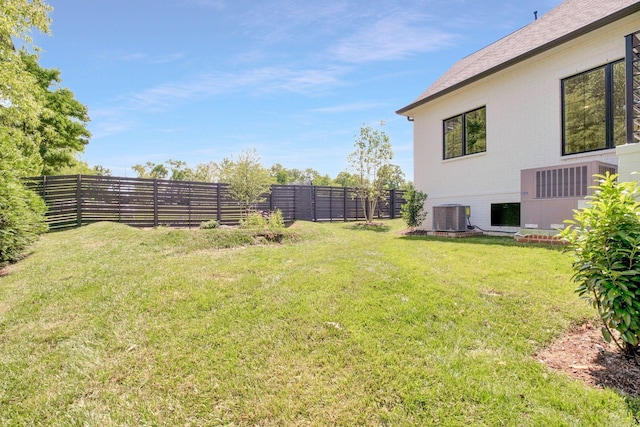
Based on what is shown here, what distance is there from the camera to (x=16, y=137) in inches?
366

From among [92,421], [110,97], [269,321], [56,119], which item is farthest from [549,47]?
[56,119]

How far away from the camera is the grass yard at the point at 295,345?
6.50ft

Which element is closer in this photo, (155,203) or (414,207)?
(414,207)

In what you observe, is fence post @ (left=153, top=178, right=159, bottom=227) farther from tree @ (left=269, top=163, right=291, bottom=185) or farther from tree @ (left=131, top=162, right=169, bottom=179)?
tree @ (left=269, top=163, right=291, bottom=185)

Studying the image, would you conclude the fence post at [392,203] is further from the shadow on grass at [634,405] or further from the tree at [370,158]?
the shadow on grass at [634,405]

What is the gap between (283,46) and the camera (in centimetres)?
960

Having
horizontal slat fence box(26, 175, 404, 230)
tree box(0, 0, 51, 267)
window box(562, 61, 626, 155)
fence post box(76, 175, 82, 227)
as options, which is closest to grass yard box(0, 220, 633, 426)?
tree box(0, 0, 51, 267)

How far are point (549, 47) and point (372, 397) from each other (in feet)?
29.8

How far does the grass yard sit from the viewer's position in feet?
6.50

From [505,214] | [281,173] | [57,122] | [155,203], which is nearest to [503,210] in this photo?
[505,214]

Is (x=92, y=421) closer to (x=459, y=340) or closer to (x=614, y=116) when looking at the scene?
(x=459, y=340)

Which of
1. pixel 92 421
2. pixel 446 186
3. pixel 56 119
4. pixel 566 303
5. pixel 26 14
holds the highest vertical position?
pixel 26 14

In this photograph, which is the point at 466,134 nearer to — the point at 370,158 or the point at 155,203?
the point at 370,158

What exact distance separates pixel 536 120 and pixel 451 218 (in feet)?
10.9
